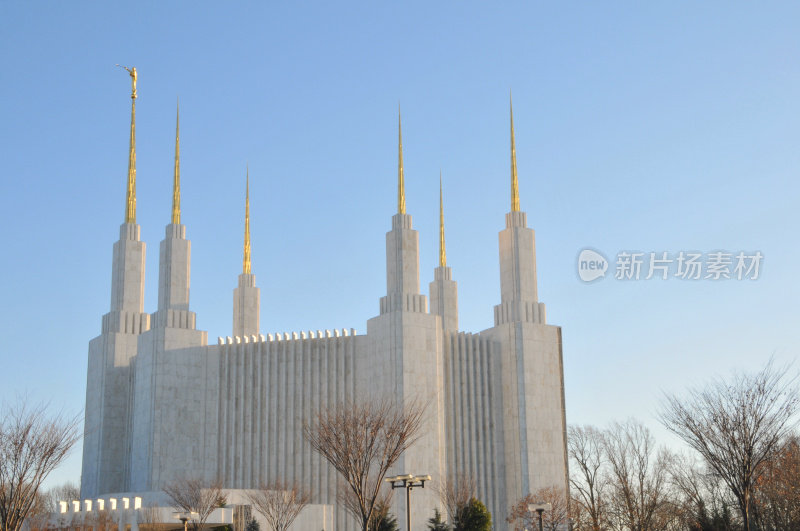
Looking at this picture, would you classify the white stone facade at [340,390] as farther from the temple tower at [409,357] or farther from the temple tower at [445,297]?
the temple tower at [445,297]

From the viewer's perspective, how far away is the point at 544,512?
42.1 metres

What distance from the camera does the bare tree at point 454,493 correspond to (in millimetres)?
41406

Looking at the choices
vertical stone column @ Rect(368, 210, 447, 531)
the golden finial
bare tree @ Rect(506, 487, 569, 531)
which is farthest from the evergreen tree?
the golden finial

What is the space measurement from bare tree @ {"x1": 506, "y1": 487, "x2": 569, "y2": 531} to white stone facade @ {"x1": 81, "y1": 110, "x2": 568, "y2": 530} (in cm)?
99

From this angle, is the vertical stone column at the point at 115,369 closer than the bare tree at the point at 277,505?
No

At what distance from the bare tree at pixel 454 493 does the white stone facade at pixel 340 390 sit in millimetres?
470

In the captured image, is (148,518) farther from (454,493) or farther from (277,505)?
(454,493)

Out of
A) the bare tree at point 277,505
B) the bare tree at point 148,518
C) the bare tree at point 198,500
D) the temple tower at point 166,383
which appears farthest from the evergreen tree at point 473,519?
the temple tower at point 166,383

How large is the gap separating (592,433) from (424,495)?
20.8 m

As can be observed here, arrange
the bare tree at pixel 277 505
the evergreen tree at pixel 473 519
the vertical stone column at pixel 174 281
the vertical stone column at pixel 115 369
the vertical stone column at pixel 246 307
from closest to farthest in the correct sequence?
the bare tree at pixel 277 505
the evergreen tree at pixel 473 519
the vertical stone column at pixel 174 281
the vertical stone column at pixel 115 369
the vertical stone column at pixel 246 307

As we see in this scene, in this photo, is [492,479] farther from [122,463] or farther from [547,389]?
[122,463]

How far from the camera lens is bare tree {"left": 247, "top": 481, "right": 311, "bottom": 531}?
37.5 metres

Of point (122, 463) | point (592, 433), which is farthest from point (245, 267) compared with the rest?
point (592, 433)

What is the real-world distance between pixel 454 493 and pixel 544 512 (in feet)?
12.8
